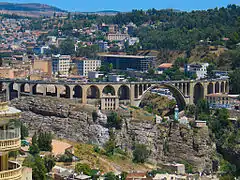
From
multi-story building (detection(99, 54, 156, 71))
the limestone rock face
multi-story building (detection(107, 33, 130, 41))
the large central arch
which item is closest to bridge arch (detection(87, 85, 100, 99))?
the large central arch

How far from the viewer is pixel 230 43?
57.7 metres

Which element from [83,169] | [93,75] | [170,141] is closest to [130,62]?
[93,75]

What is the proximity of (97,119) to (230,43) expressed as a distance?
2708cm

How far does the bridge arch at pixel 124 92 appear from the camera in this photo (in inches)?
1671

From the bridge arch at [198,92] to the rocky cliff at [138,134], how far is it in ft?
33.7

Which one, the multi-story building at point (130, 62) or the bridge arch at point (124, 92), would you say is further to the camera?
the multi-story building at point (130, 62)

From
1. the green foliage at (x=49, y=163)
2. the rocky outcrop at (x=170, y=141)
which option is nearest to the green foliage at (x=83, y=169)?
the green foliage at (x=49, y=163)

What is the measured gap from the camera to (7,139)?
15.5ft

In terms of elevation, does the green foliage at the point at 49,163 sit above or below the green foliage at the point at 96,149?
above

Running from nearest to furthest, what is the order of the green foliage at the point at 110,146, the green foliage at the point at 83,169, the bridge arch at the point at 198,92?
the green foliage at the point at 83,169 < the green foliage at the point at 110,146 < the bridge arch at the point at 198,92

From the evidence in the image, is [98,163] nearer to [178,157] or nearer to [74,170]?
[74,170]

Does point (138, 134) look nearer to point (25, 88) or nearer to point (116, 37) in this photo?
point (25, 88)

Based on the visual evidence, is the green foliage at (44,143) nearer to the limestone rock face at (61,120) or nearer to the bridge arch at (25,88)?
the limestone rock face at (61,120)

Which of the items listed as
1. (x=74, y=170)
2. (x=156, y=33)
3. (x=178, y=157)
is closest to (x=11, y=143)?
(x=74, y=170)
